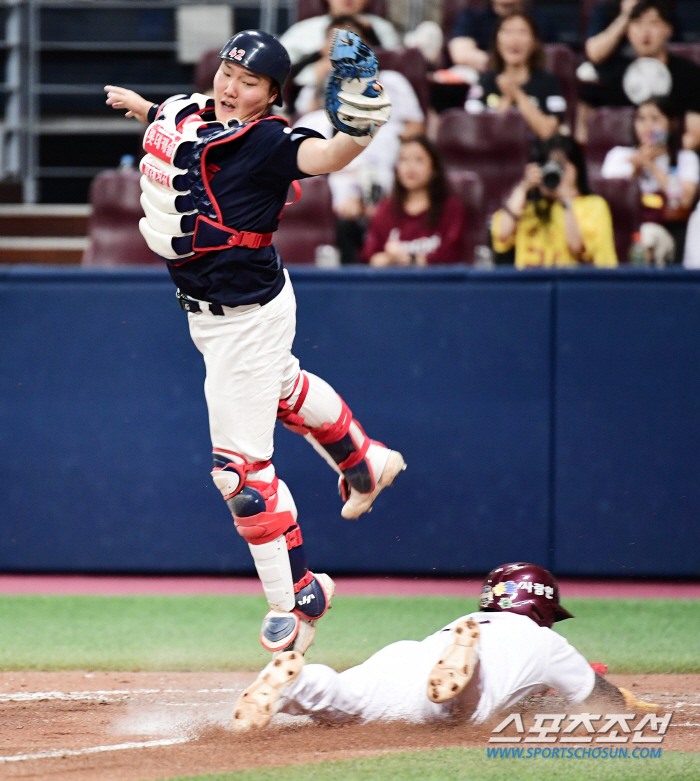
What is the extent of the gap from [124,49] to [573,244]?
480 centimetres

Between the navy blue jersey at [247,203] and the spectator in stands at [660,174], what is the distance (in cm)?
333

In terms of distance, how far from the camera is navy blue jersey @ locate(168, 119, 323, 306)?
3191 millimetres

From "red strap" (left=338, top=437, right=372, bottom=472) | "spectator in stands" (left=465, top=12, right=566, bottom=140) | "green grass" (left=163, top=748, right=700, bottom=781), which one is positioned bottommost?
"green grass" (left=163, top=748, right=700, bottom=781)

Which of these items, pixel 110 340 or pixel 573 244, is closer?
pixel 110 340

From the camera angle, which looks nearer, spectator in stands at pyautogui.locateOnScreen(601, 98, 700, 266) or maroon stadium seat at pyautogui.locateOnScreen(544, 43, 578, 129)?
spectator in stands at pyautogui.locateOnScreen(601, 98, 700, 266)

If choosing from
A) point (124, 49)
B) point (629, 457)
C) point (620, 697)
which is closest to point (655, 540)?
point (629, 457)

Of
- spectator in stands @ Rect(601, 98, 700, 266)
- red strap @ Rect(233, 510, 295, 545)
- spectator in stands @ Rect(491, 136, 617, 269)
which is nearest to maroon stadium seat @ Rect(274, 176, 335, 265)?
spectator in stands @ Rect(491, 136, 617, 269)

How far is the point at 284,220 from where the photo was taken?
6332mm

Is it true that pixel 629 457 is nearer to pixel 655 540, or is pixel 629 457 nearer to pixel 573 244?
pixel 655 540

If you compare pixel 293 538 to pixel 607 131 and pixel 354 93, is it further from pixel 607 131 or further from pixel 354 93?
pixel 607 131

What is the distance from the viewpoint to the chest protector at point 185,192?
3.27 metres

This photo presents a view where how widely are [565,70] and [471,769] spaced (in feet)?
19.9

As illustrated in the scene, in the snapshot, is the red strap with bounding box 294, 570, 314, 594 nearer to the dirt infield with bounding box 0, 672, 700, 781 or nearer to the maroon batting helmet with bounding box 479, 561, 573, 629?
the dirt infield with bounding box 0, 672, 700, 781

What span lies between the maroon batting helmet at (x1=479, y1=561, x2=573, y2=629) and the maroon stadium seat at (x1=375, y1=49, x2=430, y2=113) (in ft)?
16.1
